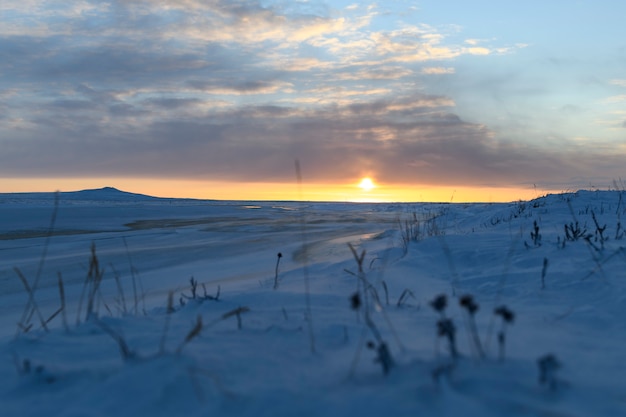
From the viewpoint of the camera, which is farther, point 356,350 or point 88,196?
point 88,196

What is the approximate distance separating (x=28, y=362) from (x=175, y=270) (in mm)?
5039

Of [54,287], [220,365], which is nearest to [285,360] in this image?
[220,365]

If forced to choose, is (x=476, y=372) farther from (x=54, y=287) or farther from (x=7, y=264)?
(x=7, y=264)

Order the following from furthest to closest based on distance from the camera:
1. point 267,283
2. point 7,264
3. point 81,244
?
point 81,244 < point 7,264 < point 267,283

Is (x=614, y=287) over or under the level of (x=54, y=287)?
over

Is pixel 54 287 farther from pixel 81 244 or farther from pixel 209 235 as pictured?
pixel 209 235

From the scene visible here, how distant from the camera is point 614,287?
128 inches

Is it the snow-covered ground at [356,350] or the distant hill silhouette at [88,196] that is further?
the distant hill silhouette at [88,196]

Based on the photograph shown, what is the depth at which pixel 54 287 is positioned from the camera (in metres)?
6.10

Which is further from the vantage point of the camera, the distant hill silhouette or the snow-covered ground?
the distant hill silhouette

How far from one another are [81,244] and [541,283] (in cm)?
946

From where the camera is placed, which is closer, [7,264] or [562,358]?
[562,358]

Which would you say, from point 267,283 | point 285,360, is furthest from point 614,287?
point 267,283

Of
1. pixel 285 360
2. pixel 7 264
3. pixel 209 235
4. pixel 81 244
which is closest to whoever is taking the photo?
pixel 285 360
